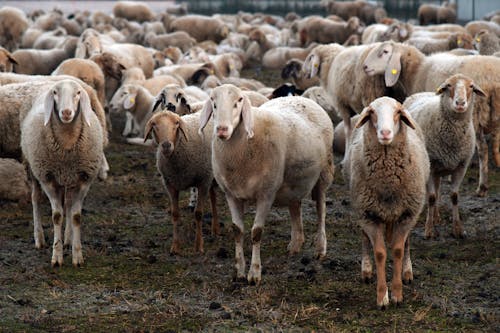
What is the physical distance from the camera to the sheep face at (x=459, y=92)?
8.13 meters

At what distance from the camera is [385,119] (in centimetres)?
625

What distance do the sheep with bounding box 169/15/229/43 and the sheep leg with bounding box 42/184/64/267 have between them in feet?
75.6

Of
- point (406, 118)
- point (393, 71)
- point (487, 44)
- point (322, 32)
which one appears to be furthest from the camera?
point (322, 32)

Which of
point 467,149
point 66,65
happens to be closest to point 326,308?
point 467,149

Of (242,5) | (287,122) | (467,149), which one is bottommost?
(242,5)

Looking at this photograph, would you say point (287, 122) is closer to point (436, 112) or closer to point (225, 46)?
point (436, 112)

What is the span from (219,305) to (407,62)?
5.76 metres

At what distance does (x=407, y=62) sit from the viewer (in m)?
11.2

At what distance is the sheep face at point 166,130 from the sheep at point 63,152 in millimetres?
619

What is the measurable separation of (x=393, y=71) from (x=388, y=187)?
193 inches

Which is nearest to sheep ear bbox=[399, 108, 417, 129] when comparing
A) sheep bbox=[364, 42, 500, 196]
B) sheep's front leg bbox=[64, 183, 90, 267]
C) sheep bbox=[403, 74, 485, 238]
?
sheep bbox=[403, 74, 485, 238]

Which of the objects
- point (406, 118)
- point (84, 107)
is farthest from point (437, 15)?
point (406, 118)

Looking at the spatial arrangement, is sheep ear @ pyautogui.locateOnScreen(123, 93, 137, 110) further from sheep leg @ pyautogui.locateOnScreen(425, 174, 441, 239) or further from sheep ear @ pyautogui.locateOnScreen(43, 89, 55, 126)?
sheep leg @ pyautogui.locateOnScreen(425, 174, 441, 239)

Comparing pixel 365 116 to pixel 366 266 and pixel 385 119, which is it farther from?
pixel 366 266
